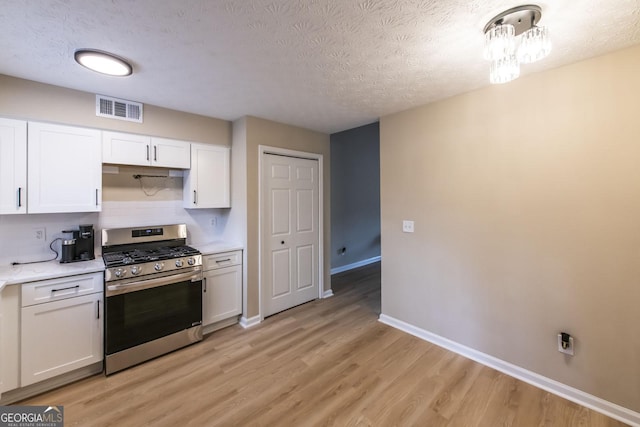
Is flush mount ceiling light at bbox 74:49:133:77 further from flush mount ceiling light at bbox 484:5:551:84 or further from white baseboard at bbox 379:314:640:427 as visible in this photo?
white baseboard at bbox 379:314:640:427

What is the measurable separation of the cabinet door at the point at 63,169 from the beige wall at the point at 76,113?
9cm

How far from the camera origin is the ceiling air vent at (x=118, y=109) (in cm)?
238

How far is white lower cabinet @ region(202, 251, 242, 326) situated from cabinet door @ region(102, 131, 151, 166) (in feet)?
3.85

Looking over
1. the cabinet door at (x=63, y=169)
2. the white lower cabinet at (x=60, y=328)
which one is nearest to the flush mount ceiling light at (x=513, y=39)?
the cabinet door at (x=63, y=169)

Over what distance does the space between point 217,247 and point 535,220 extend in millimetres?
3060

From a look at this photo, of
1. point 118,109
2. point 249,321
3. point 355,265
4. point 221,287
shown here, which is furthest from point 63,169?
point 355,265

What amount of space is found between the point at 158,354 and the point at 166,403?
657 millimetres

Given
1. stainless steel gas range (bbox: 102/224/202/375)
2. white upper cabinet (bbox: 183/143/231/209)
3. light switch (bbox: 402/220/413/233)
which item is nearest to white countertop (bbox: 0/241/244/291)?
stainless steel gas range (bbox: 102/224/202/375)

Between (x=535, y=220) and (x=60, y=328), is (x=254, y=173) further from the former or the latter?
(x=535, y=220)

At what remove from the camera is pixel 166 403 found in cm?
189

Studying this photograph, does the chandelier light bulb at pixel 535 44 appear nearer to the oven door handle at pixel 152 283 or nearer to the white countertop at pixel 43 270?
the oven door handle at pixel 152 283

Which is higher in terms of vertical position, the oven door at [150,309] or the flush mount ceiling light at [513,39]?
the flush mount ceiling light at [513,39]

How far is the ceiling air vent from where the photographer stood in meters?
2.38

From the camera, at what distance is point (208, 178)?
3.07 meters
